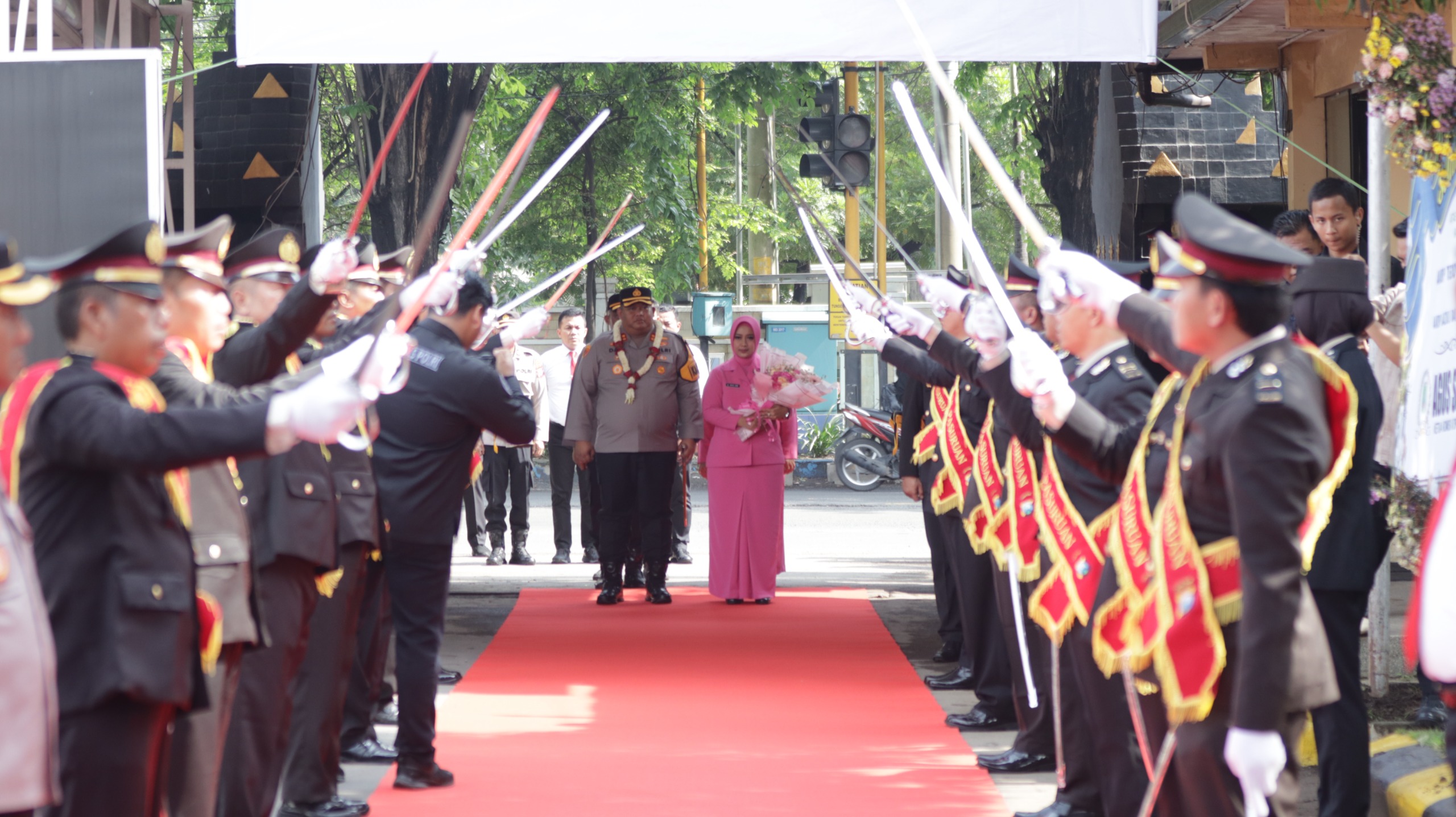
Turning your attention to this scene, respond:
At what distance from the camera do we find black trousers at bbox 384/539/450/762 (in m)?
5.30

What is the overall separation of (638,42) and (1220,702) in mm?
4200

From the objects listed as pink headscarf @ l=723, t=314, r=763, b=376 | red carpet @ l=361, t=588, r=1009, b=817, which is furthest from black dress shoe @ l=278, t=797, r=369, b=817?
pink headscarf @ l=723, t=314, r=763, b=376

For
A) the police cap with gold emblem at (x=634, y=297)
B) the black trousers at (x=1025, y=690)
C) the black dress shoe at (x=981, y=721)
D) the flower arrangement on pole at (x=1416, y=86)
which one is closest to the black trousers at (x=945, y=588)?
the black dress shoe at (x=981, y=721)

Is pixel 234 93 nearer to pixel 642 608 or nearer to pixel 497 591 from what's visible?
pixel 497 591

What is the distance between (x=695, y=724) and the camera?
21.3ft

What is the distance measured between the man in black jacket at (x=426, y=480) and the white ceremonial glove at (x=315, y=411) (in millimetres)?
2283

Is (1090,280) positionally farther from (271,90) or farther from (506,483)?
(271,90)

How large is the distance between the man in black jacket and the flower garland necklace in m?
4.23

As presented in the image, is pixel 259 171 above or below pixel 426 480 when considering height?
above

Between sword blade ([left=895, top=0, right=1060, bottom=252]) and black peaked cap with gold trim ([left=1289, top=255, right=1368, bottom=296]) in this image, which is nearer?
sword blade ([left=895, top=0, right=1060, bottom=252])

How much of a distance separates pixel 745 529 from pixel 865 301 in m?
3.51

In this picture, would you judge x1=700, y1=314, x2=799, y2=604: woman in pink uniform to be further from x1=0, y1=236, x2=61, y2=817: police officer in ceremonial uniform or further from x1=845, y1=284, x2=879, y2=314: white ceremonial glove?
x1=0, y1=236, x2=61, y2=817: police officer in ceremonial uniform

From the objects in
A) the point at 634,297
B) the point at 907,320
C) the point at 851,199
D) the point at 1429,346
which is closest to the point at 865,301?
the point at 907,320

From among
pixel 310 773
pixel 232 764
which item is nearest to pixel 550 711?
pixel 310 773
